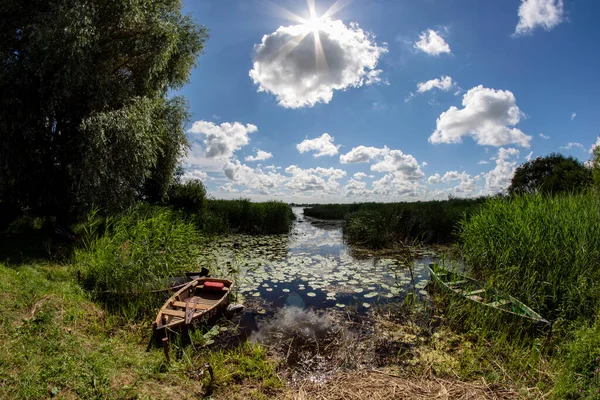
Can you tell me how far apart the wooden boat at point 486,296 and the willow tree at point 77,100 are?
1124 centimetres

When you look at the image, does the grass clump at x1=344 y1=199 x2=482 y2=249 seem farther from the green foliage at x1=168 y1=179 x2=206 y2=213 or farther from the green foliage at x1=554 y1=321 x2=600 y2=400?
the green foliage at x1=554 y1=321 x2=600 y2=400

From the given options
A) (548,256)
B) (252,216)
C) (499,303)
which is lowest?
(499,303)

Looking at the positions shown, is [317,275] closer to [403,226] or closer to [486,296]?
[486,296]

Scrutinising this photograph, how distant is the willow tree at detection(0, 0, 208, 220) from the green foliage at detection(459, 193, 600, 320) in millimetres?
11982

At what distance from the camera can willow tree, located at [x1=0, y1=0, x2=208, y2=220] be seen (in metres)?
9.57

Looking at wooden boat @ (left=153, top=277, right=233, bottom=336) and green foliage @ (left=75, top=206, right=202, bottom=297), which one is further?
green foliage @ (left=75, top=206, right=202, bottom=297)

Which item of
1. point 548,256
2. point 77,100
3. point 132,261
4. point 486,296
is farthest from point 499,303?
point 77,100

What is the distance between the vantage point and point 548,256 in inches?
223

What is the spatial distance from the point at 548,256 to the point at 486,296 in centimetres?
140

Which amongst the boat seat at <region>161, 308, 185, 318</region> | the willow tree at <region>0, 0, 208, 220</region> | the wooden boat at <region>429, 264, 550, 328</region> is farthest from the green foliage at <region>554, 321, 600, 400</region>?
the willow tree at <region>0, 0, 208, 220</region>

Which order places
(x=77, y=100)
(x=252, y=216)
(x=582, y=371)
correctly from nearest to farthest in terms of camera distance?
(x=582, y=371) → (x=77, y=100) → (x=252, y=216)

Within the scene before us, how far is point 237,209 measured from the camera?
19953 mm

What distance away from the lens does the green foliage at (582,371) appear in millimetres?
3118

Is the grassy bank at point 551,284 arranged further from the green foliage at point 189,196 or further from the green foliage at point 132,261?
the green foliage at point 189,196
